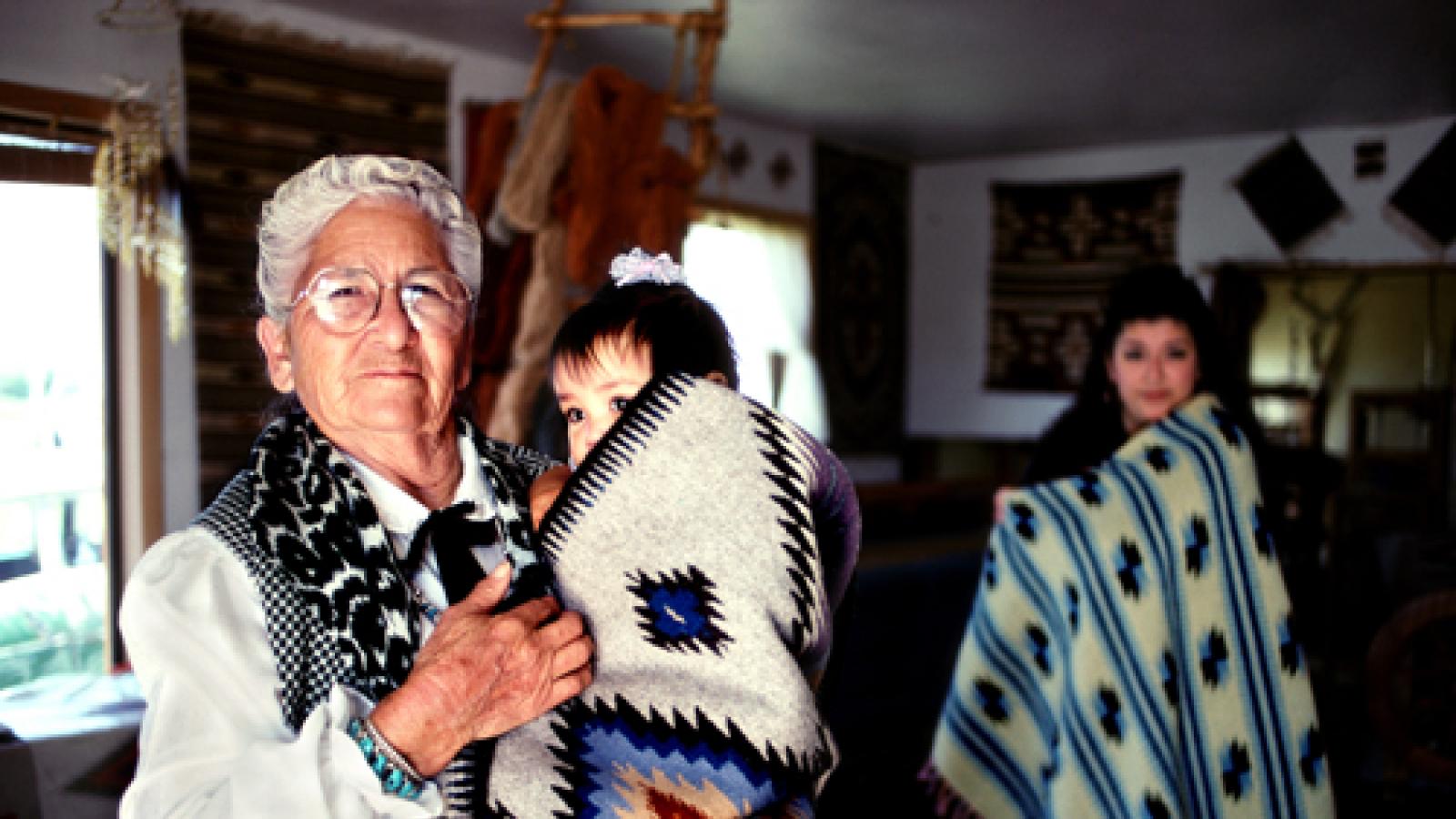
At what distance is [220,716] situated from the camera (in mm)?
965

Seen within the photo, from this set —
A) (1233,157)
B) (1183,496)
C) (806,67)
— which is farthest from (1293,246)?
(1183,496)

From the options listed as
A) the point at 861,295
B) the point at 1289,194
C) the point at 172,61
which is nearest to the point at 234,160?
the point at 172,61

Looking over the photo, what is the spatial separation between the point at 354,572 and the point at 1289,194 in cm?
663

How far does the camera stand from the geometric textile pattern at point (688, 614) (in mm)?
981

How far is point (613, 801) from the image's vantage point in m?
1.01

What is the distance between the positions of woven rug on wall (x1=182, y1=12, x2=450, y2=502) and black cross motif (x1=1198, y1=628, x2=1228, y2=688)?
114 inches

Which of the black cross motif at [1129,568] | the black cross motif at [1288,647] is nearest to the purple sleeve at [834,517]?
the black cross motif at [1129,568]

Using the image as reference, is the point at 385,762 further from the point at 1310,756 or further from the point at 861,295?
the point at 861,295

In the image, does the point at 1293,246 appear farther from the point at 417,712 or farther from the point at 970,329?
the point at 417,712

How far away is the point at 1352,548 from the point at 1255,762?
4777mm

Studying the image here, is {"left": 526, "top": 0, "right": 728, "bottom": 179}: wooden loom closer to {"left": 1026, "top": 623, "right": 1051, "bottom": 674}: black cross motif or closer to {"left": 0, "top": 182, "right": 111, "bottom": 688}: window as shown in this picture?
{"left": 0, "top": 182, "right": 111, "bottom": 688}: window

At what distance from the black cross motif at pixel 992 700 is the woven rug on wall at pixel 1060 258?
5.00m

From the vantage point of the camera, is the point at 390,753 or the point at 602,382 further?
the point at 602,382

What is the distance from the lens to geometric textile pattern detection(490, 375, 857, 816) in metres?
0.98
